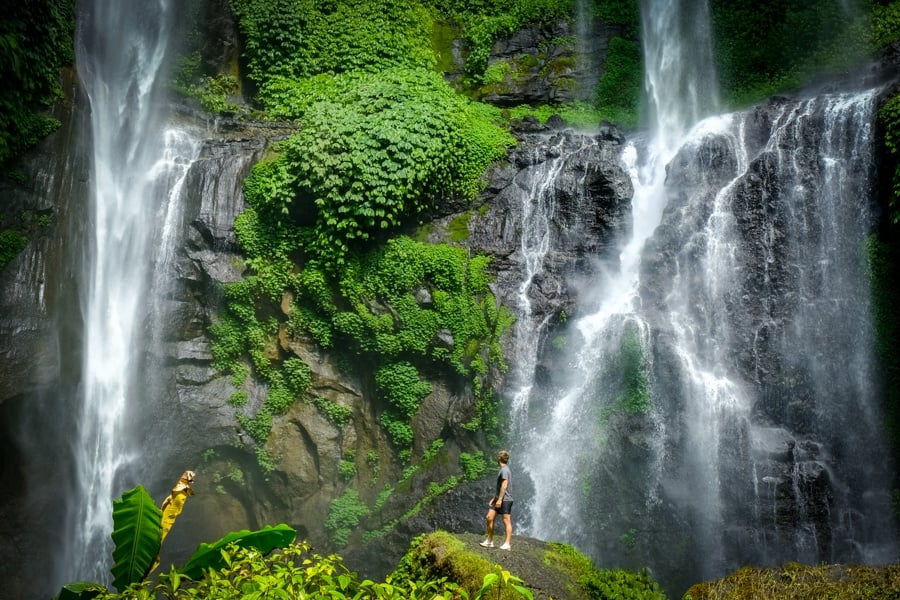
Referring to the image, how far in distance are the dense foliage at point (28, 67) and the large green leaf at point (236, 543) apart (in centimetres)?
909

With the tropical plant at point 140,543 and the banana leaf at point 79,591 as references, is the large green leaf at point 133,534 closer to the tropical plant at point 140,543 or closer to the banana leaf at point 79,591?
the tropical plant at point 140,543

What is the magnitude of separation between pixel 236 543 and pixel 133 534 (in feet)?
2.20

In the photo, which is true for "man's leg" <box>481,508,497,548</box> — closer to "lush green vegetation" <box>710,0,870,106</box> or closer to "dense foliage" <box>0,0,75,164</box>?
"dense foliage" <box>0,0,75,164</box>

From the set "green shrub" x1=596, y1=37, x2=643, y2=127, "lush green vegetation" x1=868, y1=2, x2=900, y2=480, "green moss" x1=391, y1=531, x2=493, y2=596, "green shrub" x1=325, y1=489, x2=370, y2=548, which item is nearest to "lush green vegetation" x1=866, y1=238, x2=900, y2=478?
"lush green vegetation" x1=868, y1=2, x2=900, y2=480

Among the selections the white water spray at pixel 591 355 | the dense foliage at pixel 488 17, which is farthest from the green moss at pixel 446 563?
the dense foliage at pixel 488 17

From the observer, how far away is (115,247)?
42.8 feet

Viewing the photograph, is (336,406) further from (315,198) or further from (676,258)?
(676,258)

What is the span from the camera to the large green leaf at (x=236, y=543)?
4.42m

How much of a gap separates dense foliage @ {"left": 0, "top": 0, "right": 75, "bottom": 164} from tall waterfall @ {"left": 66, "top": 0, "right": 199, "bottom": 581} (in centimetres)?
106

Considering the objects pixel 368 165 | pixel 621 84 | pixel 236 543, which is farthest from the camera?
pixel 621 84

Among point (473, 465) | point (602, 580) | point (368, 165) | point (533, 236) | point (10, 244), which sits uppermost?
point (368, 165)

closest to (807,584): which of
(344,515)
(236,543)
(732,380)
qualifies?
(236,543)

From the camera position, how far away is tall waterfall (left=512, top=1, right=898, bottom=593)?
10.9 m

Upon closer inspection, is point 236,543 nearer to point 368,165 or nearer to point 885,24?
point 368,165
